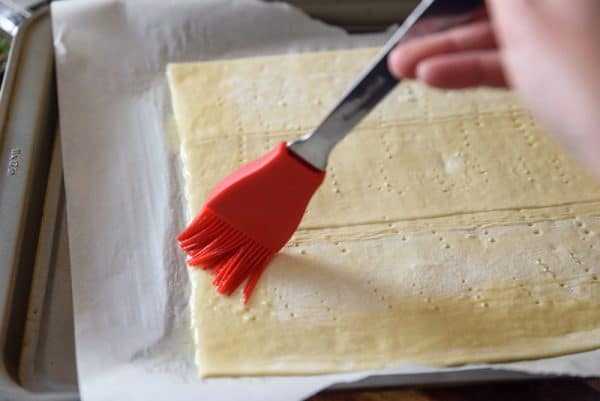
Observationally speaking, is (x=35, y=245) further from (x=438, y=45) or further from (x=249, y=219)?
(x=438, y=45)

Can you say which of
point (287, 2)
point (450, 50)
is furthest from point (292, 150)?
point (287, 2)

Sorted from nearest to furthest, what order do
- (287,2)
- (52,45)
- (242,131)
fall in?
1. (242,131)
2. (52,45)
3. (287,2)

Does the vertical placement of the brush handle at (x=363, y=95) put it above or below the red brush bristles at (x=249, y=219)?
above

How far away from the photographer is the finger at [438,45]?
805 mm

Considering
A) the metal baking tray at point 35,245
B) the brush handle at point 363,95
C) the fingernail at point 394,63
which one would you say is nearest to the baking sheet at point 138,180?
the metal baking tray at point 35,245

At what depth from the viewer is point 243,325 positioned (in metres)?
1.01

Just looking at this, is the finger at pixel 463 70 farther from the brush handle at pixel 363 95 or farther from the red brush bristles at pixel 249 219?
the red brush bristles at pixel 249 219

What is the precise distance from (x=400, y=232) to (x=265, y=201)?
27 centimetres

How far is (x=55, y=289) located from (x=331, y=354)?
466mm

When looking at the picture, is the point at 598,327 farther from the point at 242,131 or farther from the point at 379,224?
the point at 242,131

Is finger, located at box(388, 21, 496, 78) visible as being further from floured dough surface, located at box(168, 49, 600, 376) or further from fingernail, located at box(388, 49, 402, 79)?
floured dough surface, located at box(168, 49, 600, 376)

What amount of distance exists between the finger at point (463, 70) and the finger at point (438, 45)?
11 millimetres

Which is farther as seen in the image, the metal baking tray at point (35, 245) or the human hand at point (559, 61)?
the metal baking tray at point (35, 245)

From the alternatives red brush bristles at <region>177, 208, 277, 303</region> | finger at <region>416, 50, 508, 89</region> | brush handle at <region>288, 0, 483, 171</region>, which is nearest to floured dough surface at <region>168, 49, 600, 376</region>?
red brush bristles at <region>177, 208, 277, 303</region>
